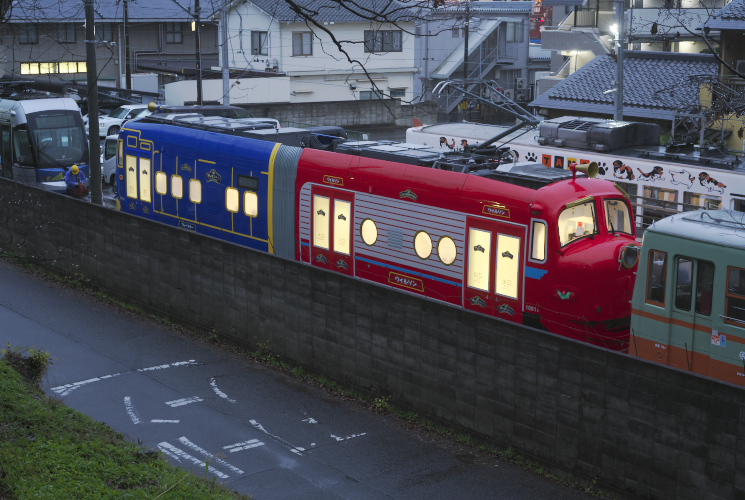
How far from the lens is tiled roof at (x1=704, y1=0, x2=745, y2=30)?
2711cm

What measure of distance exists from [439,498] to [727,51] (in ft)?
83.5

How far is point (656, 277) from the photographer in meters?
12.6

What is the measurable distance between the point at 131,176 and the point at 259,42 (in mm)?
32614

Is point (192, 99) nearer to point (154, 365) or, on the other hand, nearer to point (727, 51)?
point (727, 51)

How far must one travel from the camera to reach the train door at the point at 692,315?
471 inches

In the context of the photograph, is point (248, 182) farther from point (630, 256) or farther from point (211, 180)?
point (630, 256)

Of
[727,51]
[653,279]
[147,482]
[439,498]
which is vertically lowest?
[439,498]

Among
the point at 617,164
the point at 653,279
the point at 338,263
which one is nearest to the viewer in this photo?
the point at 653,279

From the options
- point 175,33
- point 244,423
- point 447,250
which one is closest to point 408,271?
point 447,250

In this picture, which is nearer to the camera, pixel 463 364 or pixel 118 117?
pixel 463 364

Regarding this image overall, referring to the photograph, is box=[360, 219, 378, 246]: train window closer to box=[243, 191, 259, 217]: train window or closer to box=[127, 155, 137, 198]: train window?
box=[243, 191, 259, 217]: train window

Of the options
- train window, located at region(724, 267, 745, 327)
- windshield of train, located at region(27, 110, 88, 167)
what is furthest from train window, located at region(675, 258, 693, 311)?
windshield of train, located at region(27, 110, 88, 167)

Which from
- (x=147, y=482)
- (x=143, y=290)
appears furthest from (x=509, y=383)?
(x=143, y=290)

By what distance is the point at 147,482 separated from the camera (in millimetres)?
9281
